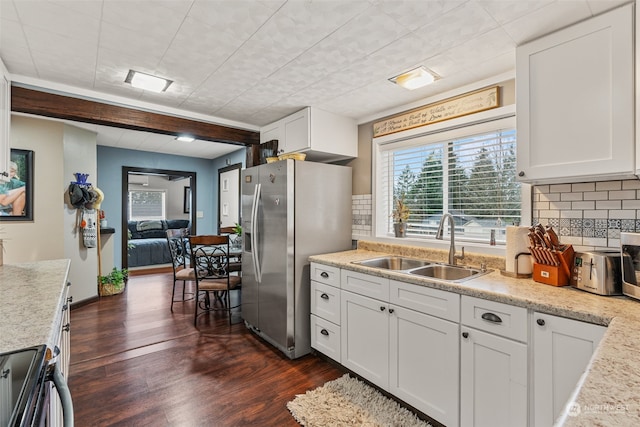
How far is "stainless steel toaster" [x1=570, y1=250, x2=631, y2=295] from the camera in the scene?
141cm

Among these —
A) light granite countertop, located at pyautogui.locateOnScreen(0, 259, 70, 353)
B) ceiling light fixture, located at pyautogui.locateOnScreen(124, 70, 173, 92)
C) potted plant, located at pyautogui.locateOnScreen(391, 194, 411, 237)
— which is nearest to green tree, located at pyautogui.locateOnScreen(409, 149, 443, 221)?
potted plant, located at pyautogui.locateOnScreen(391, 194, 411, 237)

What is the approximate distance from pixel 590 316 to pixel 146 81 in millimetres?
2949

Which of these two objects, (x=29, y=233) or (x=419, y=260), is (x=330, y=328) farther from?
(x=29, y=233)

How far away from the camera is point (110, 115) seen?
104 inches

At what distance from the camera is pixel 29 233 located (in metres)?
3.53

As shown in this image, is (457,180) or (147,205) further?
(147,205)

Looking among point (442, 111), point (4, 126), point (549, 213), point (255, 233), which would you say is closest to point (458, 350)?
point (549, 213)

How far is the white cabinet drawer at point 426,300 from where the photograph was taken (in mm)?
1681

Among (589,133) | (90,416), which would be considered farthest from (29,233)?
(589,133)

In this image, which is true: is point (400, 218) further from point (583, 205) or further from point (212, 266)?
point (212, 266)

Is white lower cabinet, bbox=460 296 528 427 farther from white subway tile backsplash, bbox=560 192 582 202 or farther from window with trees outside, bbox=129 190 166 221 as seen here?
window with trees outside, bbox=129 190 166 221

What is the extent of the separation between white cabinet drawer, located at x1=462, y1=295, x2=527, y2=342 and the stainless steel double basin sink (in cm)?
29

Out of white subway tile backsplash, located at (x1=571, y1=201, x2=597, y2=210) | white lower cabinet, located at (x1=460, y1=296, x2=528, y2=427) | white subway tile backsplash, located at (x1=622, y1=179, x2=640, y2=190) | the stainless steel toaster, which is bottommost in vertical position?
white lower cabinet, located at (x1=460, y1=296, x2=528, y2=427)

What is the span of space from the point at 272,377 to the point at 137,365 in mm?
1132
